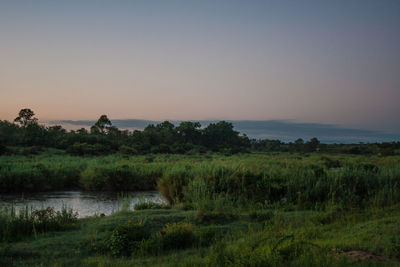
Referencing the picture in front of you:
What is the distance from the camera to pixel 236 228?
9.02 metres

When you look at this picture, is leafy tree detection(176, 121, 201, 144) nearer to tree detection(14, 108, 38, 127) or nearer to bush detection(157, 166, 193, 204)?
tree detection(14, 108, 38, 127)

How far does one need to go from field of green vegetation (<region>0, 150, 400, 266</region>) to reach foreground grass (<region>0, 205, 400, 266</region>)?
2cm

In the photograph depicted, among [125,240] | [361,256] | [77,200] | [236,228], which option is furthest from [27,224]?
[77,200]

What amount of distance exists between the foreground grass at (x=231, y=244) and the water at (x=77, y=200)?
7768 millimetres

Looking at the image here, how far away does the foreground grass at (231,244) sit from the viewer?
4.97 meters

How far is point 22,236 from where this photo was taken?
8.82 metres

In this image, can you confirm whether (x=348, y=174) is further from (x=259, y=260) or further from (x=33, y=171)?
(x=33, y=171)

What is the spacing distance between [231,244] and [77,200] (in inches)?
643

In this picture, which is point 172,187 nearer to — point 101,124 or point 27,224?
point 27,224

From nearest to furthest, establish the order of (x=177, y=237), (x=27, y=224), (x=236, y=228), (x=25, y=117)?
1. (x=177, y=237)
2. (x=236, y=228)
3. (x=27, y=224)
4. (x=25, y=117)

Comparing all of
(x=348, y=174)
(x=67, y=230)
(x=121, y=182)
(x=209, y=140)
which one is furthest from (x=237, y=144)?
(x=67, y=230)

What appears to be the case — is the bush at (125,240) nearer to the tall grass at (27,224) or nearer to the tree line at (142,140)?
the tall grass at (27,224)

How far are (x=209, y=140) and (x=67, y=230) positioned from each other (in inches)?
3424

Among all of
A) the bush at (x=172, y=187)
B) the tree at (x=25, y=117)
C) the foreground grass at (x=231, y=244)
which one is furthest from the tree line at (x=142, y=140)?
the foreground grass at (x=231, y=244)
